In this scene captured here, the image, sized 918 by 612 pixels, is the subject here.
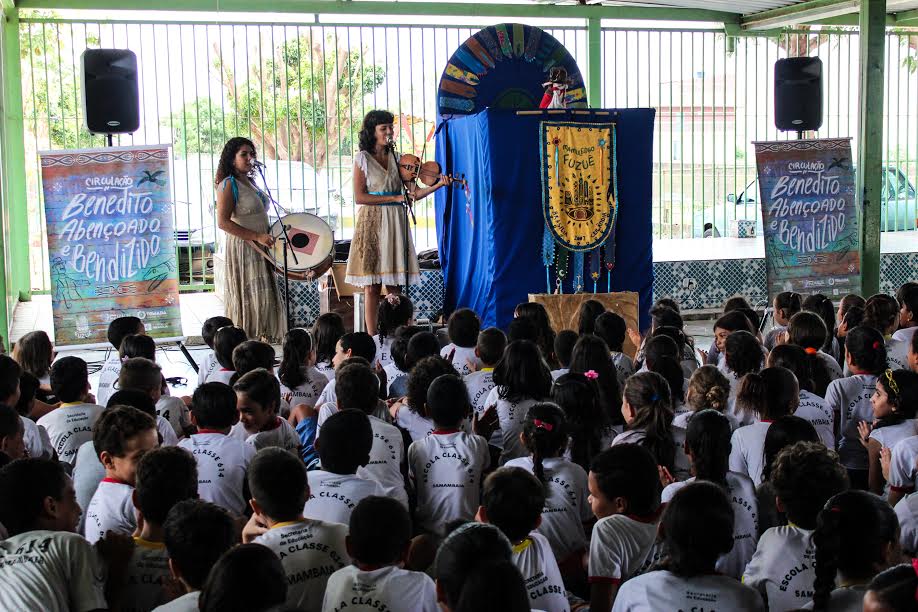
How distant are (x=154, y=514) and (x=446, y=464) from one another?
105 cm

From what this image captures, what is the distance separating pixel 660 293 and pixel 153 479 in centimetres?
742

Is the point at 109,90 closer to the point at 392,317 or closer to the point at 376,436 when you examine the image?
the point at 392,317

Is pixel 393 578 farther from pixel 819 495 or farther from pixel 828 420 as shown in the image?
pixel 828 420

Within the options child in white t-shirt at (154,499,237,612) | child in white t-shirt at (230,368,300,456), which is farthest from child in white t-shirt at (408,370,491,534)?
child in white t-shirt at (154,499,237,612)

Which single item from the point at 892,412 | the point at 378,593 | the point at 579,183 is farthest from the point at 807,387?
the point at 579,183

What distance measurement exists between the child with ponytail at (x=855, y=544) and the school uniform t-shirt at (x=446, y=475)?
1.31 meters

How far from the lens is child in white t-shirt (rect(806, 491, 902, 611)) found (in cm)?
216

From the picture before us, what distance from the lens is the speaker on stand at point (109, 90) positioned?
7523 millimetres

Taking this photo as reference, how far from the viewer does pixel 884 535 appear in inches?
85.4

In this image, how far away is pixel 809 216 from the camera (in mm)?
7801

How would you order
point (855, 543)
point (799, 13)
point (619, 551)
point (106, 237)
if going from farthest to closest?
point (799, 13) < point (106, 237) < point (619, 551) < point (855, 543)

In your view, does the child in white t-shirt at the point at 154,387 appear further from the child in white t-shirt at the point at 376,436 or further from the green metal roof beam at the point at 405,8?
the green metal roof beam at the point at 405,8

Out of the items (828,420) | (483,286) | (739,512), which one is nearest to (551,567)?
(739,512)

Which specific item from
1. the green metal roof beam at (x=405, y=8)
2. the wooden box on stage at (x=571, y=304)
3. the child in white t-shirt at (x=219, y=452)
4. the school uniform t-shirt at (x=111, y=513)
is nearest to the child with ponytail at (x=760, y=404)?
the child in white t-shirt at (x=219, y=452)
